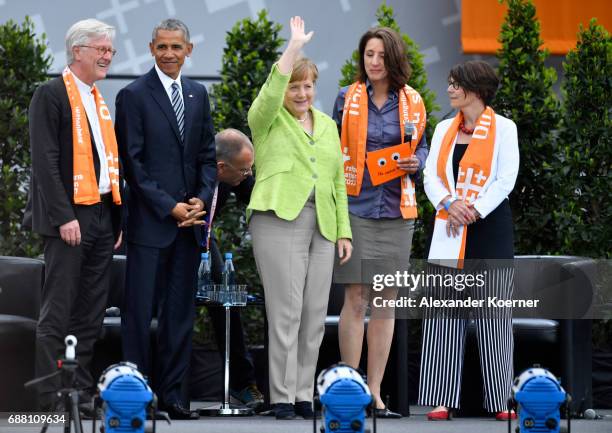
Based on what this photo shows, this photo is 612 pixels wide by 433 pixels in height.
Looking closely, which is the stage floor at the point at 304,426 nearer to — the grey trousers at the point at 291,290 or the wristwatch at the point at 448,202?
the grey trousers at the point at 291,290

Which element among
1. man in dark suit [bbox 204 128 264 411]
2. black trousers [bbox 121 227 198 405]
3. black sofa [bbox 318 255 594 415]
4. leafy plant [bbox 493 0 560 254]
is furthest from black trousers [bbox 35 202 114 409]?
leafy plant [bbox 493 0 560 254]

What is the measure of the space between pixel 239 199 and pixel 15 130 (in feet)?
7.12

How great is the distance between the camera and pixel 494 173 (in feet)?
17.9

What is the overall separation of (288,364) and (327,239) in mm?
594

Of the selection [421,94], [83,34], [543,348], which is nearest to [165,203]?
[83,34]

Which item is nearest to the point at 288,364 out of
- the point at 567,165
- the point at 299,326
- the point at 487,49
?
the point at 299,326

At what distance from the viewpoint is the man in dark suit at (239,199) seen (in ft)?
18.9

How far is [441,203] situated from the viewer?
5449mm

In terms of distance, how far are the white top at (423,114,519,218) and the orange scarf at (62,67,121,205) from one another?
1496 millimetres

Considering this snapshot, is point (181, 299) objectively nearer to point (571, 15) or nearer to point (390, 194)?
point (390, 194)

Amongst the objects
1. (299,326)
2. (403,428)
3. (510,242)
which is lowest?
(403,428)

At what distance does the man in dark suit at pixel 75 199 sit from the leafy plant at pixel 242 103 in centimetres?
226

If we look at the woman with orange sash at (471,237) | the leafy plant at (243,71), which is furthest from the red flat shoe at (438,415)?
the leafy plant at (243,71)

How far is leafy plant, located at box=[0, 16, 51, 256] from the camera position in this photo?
24.1ft
